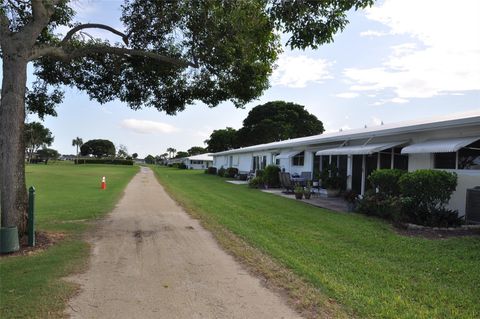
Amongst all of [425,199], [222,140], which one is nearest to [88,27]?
[425,199]

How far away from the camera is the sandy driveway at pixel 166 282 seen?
459 cm

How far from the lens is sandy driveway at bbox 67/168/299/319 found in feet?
15.1

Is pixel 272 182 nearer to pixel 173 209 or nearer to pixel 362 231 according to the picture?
pixel 173 209

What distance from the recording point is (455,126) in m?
11.4

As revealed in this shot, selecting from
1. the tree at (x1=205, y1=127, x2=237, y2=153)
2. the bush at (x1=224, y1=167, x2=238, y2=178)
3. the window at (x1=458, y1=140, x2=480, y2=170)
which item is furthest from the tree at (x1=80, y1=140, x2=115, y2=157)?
the window at (x1=458, y1=140, x2=480, y2=170)

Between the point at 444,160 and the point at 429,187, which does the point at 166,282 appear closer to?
the point at 429,187

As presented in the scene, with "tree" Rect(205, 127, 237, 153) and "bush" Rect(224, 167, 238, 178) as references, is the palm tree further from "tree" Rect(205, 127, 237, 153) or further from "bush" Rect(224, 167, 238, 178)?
"bush" Rect(224, 167, 238, 178)

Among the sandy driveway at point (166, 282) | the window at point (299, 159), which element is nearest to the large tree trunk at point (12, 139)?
the sandy driveway at point (166, 282)

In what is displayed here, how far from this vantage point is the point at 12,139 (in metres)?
7.67

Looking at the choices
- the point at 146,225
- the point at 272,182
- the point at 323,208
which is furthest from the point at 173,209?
the point at 272,182

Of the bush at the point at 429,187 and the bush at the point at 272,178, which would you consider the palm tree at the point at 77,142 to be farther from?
the bush at the point at 429,187

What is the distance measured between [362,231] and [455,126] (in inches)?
168

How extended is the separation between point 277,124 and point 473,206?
A: 160ft

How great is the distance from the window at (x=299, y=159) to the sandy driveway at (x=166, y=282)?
15013 millimetres
